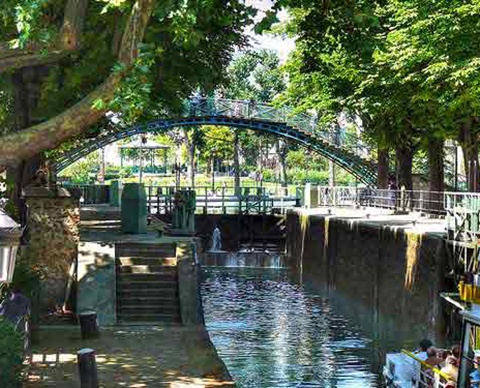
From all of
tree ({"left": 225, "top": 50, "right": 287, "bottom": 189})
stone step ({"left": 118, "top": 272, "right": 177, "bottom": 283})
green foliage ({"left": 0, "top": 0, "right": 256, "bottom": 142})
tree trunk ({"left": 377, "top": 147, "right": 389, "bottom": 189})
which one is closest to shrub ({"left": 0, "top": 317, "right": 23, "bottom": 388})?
green foliage ({"left": 0, "top": 0, "right": 256, "bottom": 142})

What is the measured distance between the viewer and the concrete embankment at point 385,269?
23.5 metres

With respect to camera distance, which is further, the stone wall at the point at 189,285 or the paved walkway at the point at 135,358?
the stone wall at the point at 189,285

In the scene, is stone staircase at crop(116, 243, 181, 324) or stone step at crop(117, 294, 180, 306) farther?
stone step at crop(117, 294, 180, 306)

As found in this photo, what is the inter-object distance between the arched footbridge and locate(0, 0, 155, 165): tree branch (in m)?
47.1

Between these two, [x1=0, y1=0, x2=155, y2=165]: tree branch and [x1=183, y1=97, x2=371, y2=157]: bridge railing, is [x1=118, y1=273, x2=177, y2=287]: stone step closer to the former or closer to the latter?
[x1=0, y1=0, x2=155, y2=165]: tree branch

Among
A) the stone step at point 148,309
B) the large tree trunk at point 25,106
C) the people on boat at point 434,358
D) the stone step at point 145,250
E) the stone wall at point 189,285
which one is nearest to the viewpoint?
the people on boat at point 434,358

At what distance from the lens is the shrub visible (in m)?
10.3

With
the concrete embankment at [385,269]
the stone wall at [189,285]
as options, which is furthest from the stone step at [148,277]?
the concrete embankment at [385,269]

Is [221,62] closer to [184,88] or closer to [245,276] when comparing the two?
[184,88]

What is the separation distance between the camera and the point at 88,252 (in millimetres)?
20797

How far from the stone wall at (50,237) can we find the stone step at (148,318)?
5.58 feet

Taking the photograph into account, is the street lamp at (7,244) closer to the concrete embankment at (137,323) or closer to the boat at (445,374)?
the concrete embankment at (137,323)

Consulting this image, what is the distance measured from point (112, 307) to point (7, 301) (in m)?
5.77

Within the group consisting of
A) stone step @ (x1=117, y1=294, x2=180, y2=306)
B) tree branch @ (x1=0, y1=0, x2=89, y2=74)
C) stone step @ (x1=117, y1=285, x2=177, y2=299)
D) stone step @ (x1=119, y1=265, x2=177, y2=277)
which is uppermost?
tree branch @ (x1=0, y1=0, x2=89, y2=74)
